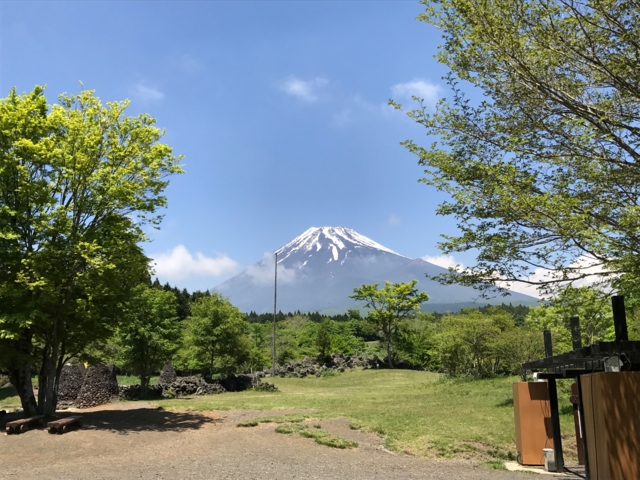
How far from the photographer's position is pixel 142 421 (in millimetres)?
13734

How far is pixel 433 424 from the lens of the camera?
13.0 metres

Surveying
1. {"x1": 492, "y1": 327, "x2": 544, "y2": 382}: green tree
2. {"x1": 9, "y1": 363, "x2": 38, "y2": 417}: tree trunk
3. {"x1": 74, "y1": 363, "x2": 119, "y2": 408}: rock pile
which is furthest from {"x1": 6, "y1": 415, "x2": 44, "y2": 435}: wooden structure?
{"x1": 492, "y1": 327, "x2": 544, "y2": 382}: green tree

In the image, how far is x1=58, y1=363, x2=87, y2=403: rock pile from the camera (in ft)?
69.9

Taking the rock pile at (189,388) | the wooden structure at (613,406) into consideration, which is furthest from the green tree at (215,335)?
the wooden structure at (613,406)

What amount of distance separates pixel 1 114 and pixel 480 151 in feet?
39.1

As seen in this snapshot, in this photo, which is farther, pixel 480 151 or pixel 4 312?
pixel 4 312

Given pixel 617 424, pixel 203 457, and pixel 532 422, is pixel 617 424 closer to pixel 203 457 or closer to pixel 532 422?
pixel 532 422

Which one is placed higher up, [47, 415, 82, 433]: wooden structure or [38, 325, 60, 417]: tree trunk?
[38, 325, 60, 417]: tree trunk

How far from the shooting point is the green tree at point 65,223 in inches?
495

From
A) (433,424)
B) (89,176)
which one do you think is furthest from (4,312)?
(433,424)

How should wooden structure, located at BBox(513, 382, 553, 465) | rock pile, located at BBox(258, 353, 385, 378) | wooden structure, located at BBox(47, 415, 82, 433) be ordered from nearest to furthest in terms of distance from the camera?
wooden structure, located at BBox(513, 382, 553, 465), wooden structure, located at BBox(47, 415, 82, 433), rock pile, located at BBox(258, 353, 385, 378)

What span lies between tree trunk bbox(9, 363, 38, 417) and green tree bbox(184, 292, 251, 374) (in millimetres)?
16266

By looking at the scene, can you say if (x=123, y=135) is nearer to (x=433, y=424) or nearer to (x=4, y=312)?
(x=4, y=312)

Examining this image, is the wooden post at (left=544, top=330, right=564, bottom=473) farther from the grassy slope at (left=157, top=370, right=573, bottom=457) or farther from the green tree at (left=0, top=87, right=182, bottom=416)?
the green tree at (left=0, top=87, right=182, bottom=416)
